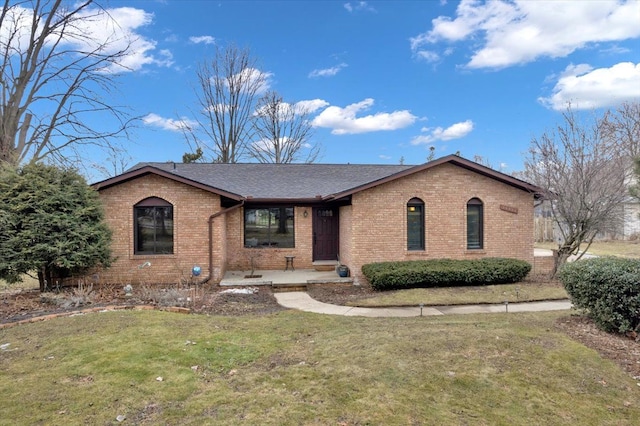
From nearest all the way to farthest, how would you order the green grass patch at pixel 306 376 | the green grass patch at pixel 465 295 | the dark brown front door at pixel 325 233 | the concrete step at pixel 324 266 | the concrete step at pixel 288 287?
the green grass patch at pixel 306 376 → the green grass patch at pixel 465 295 → the concrete step at pixel 288 287 → the concrete step at pixel 324 266 → the dark brown front door at pixel 325 233

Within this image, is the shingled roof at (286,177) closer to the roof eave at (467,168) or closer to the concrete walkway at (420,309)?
the roof eave at (467,168)

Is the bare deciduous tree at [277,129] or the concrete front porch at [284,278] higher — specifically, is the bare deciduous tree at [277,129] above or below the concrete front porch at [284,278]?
above

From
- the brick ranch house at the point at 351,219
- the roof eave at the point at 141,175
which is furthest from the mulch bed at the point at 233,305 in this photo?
the roof eave at the point at 141,175

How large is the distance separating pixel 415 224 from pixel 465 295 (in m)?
3.12

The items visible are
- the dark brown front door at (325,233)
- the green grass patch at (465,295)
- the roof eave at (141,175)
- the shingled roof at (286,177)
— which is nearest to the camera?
the green grass patch at (465,295)

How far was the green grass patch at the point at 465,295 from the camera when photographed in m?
9.12

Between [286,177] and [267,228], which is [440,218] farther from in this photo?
[286,177]

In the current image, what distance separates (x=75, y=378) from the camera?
4.30m

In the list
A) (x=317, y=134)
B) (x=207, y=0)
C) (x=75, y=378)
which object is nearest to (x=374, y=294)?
(x=75, y=378)

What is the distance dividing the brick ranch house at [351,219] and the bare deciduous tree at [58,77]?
5107 mm

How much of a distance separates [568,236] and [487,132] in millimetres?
9635

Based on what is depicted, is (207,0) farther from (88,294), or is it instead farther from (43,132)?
(88,294)

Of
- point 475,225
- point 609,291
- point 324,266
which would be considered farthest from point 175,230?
point 609,291

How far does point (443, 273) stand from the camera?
35.0ft
